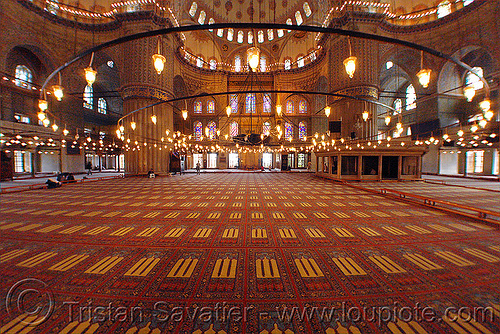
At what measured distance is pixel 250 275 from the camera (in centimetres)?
200

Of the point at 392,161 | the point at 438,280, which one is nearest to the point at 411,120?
the point at 392,161

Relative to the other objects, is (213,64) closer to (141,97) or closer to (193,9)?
(193,9)

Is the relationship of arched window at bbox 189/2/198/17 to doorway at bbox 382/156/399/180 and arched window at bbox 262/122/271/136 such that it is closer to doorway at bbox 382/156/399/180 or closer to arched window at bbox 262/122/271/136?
arched window at bbox 262/122/271/136

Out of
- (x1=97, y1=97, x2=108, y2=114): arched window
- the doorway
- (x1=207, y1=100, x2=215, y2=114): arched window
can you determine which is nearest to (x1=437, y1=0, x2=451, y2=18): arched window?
the doorway

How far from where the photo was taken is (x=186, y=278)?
6.37ft

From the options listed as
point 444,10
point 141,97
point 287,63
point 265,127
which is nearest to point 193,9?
point 287,63

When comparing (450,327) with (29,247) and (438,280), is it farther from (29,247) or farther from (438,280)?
(29,247)

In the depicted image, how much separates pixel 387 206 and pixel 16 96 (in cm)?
2477

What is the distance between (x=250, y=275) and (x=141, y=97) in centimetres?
1702

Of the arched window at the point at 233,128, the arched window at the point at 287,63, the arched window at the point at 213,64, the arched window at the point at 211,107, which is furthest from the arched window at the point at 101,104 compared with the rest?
the arched window at the point at 287,63

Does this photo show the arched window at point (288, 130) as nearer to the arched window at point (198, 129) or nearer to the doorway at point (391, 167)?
the arched window at point (198, 129)

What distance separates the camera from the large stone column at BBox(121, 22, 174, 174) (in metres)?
14.5

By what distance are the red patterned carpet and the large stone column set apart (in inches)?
480

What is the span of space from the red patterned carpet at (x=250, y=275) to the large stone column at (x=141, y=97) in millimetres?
12191
